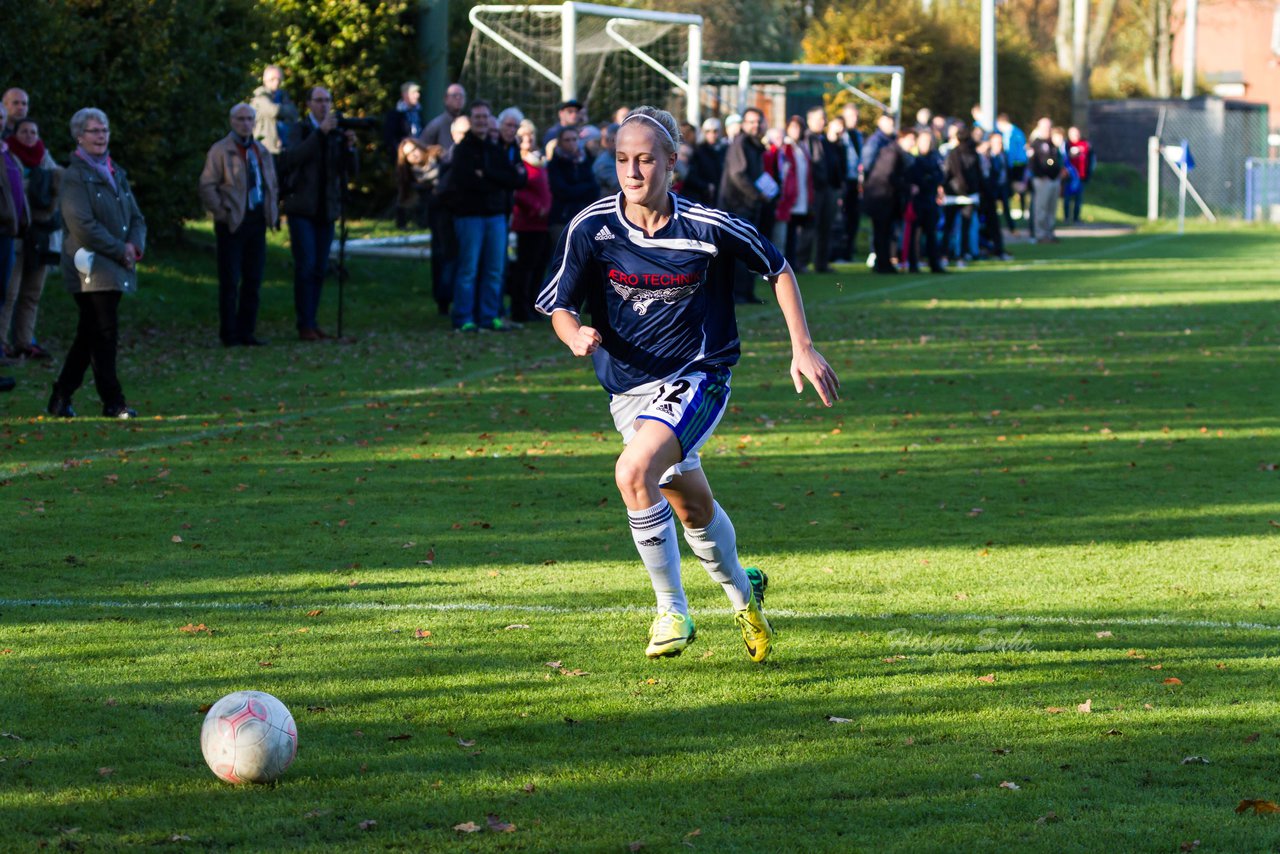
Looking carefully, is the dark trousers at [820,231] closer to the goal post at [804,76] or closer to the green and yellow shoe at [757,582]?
the goal post at [804,76]

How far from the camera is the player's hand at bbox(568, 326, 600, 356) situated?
19.5 ft

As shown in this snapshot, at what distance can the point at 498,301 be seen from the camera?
63.4ft

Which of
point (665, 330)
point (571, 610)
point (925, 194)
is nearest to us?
point (665, 330)

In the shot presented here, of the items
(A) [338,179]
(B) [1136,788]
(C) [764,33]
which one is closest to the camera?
(B) [1136,788]

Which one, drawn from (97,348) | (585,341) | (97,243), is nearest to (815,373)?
(585,341)

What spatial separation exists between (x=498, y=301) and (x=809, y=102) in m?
24.9

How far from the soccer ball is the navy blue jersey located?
197 centimetres

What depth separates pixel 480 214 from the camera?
18.3 m

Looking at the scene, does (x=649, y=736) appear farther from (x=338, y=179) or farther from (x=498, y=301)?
(x=498, y=301)

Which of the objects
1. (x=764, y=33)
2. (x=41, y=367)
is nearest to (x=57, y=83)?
(x=41, y=367)

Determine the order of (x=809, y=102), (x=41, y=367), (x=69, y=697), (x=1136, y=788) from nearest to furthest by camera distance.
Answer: (x=1136, y=788) < (x=69, y=697) < (x=41, y=367) < (x=809, y=102)

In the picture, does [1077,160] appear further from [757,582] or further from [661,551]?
[661,551]

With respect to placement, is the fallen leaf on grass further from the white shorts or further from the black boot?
the black boot

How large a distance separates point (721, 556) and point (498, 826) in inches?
79.7
